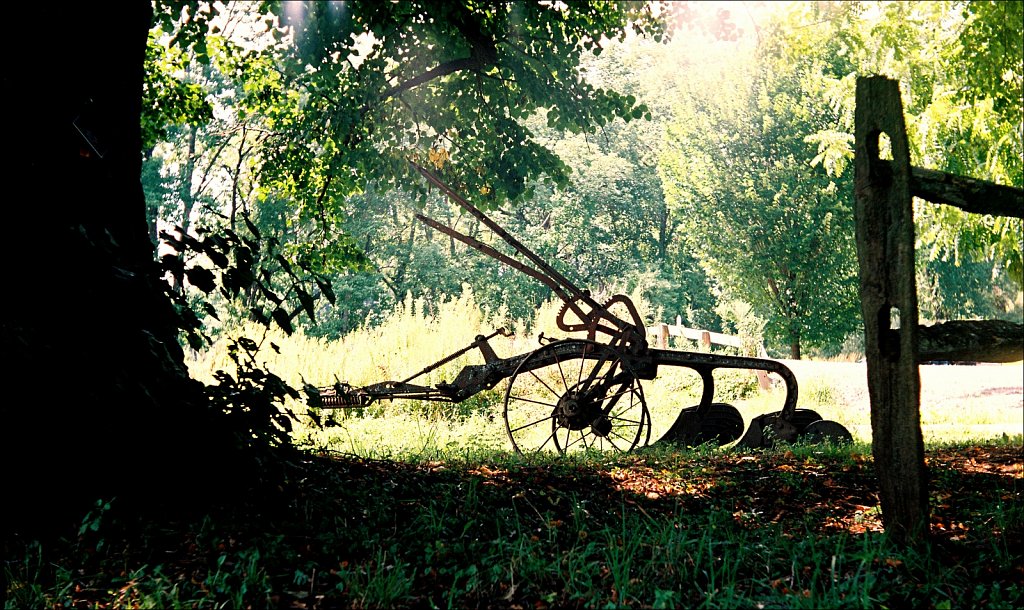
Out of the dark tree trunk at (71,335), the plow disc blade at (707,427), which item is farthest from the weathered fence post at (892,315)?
the plow disc blade at (707,427)

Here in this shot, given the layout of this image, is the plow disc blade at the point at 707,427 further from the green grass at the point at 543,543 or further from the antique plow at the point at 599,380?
the green grass at the point at 543,543

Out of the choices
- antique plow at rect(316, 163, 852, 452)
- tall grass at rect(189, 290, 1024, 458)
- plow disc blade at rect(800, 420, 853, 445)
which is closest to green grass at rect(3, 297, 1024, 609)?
antique plow at rect(316, 163, 852, 452)

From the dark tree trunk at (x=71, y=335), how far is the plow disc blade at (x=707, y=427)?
499 centimetres

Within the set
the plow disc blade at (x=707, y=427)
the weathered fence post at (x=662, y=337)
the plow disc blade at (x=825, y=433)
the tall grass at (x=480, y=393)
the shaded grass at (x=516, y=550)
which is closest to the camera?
the shaded grass at (x=516, y=550)

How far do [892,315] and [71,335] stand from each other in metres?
3.52

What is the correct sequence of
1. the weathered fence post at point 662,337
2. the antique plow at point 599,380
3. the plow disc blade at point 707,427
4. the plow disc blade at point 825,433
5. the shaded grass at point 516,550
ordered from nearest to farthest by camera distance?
1. the shaded grass at point 516,550
2. the antique plow at point 599,380
3. the plow disc blade at point 825,433
4. the plow disc blade at point 707,427
5. the weathered fence post at point 662,337

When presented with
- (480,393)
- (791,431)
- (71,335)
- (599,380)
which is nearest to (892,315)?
(71,335)

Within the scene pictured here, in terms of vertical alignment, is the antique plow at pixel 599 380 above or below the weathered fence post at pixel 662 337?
below

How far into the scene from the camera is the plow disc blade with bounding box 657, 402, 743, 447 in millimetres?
8297

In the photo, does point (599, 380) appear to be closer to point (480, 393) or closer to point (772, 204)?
point (480, 393)

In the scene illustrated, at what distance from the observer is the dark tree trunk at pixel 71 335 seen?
3.75 meters

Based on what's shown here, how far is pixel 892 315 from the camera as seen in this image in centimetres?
379

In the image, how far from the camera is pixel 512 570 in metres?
3.45

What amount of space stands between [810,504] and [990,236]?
6.76m
